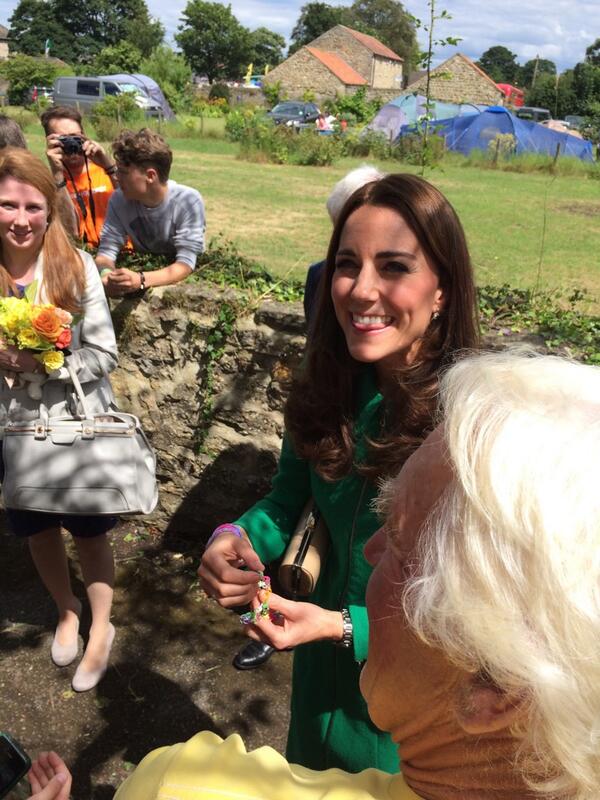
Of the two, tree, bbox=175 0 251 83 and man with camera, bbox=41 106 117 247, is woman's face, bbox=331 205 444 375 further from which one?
tree, bbox=175 0 251 83

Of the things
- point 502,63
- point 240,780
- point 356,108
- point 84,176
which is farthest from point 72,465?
point 502,63

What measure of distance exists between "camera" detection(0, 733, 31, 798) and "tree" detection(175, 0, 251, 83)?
78.3 meters

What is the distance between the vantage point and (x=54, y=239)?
283 centimetres

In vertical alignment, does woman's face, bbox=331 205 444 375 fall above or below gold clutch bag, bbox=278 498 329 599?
above

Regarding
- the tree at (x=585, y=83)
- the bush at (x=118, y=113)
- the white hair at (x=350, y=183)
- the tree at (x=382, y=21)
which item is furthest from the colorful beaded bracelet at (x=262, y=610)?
the tree at (x=382, y=21)

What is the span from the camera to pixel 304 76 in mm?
57062

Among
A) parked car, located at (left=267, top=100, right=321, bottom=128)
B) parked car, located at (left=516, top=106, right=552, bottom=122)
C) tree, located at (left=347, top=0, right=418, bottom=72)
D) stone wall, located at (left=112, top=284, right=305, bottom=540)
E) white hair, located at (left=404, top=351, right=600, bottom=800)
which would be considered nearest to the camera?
white hair, located at (left=404, top=351, right=600, bottom=800)

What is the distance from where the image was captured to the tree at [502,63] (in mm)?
91562

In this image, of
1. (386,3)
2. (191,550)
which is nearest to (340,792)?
(191,550)

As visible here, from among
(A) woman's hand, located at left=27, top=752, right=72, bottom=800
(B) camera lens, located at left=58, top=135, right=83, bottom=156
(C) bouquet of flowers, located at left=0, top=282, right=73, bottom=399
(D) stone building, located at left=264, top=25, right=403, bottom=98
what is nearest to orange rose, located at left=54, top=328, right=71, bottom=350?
(C) bouquet of flowers, located at left=0, top=282, right=73, bottom=399

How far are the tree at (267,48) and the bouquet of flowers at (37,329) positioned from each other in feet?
291

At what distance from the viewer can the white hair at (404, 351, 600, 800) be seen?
2.04 ft

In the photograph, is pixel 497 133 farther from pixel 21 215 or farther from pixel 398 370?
pixel 398 370

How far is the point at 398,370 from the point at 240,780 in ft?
3.33
